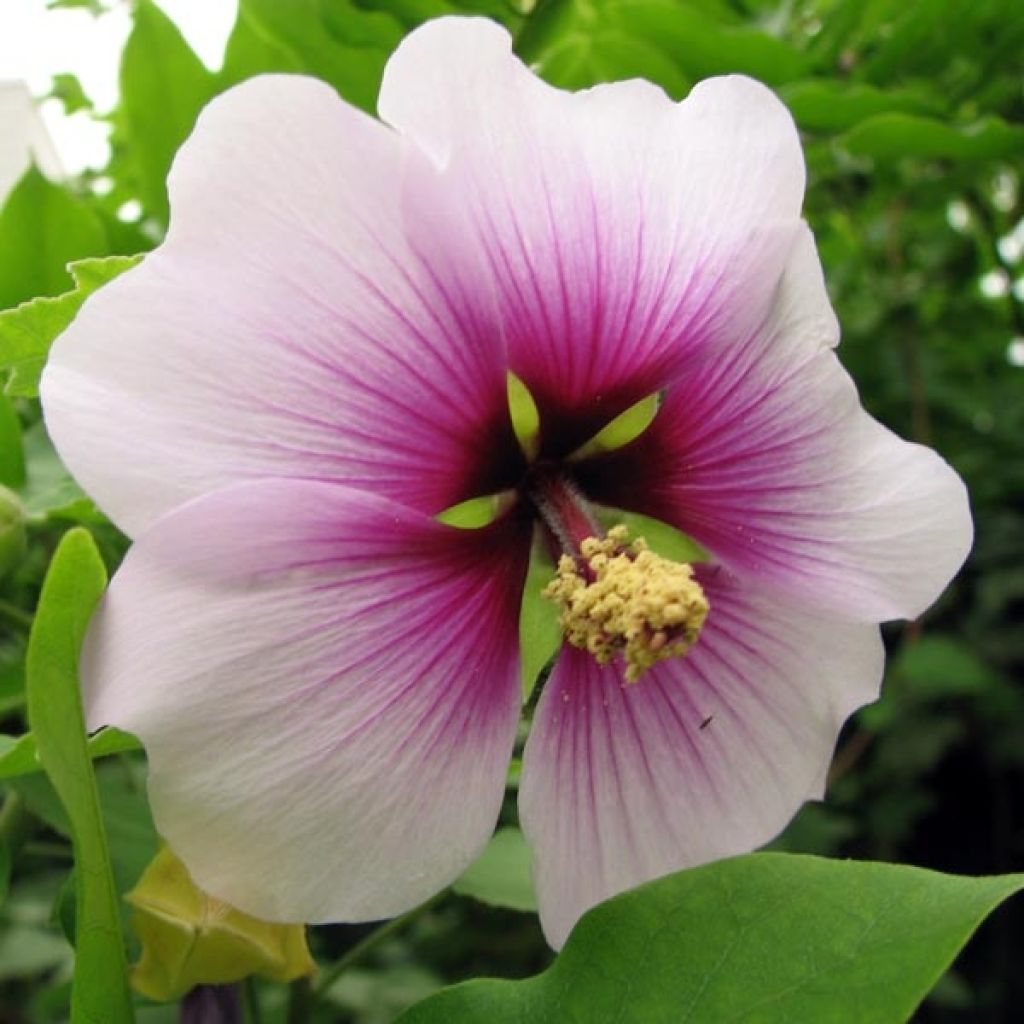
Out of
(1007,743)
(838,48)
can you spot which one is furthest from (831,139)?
(1007,743)

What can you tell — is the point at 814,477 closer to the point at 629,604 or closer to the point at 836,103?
the point at 629,604

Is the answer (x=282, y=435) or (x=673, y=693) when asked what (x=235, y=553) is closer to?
(x=282, y=435)

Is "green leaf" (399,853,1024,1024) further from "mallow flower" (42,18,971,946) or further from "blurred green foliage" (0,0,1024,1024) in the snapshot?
"blurred green foliage" (0,0,1024,1024)

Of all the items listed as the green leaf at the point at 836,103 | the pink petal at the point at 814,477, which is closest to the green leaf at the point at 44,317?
the pink petal at the point at 814,477

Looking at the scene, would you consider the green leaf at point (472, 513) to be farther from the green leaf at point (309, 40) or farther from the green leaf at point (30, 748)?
the green leaf at point (309, 40)

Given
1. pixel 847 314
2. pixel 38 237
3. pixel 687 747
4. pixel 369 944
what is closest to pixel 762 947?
pixel 687 747

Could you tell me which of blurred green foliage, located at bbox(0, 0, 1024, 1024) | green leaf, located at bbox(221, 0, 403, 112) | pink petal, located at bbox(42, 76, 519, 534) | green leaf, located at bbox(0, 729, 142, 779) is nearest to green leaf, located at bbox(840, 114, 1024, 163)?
blurred green foliage, located at bbox(0, 0, 1024, 1024)
